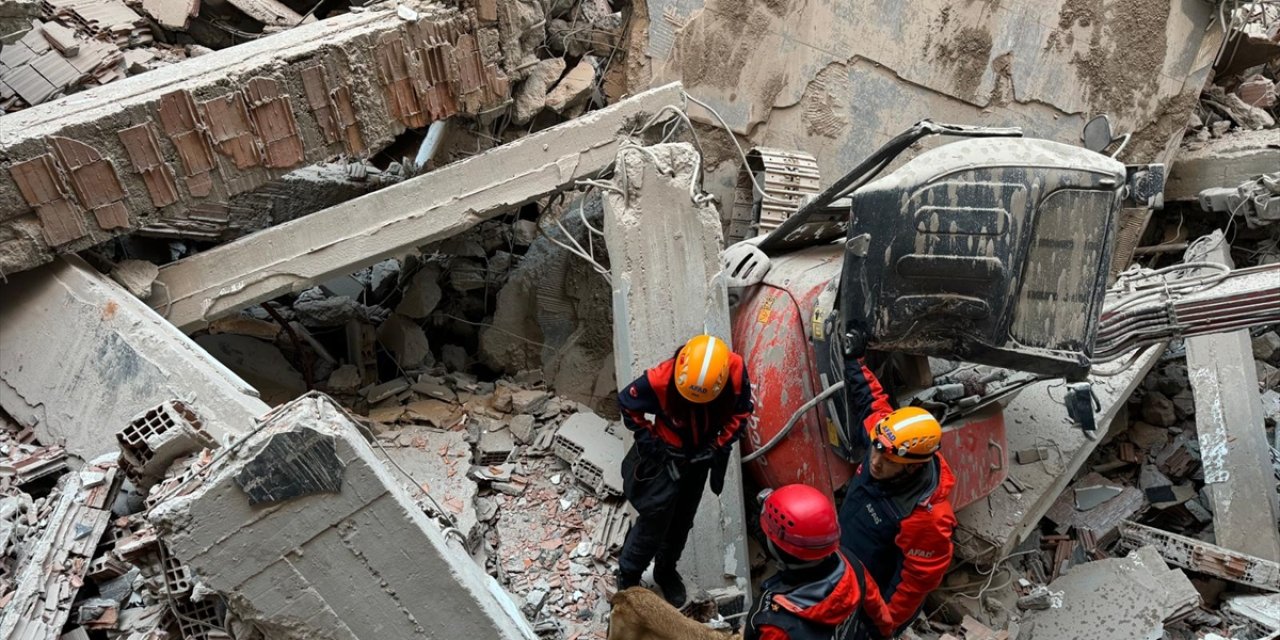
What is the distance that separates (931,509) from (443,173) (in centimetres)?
289

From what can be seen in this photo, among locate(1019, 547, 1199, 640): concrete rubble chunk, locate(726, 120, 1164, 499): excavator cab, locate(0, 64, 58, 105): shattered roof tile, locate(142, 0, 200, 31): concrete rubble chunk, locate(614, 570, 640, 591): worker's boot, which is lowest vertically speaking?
locate(1019, 547, 1199, 640): concrete rubble chunk

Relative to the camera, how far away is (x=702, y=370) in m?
3.31

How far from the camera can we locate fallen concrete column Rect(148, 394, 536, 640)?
2.50m

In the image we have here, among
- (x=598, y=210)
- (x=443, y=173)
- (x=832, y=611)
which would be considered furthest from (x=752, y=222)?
(x=832, y=611)

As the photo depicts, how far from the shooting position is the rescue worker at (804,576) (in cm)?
264

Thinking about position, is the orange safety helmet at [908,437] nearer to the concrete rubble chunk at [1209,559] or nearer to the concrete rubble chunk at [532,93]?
the concrete rubble chunk at [1209,559]

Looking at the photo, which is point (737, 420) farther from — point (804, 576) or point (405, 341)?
point (405, 341)

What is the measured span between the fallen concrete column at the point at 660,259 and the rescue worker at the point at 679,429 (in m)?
0.63

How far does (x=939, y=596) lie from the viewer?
4629mm

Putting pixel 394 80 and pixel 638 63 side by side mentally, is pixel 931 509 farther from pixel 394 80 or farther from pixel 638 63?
pixel 638 63

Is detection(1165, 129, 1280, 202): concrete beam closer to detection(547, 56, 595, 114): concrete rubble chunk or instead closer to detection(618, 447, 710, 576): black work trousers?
detection(547, 56, 595, 114): concrete rubble chunk

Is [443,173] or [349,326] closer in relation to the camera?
[443,173]

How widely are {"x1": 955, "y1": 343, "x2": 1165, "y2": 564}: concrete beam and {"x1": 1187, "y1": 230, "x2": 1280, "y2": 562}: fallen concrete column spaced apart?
0.46 meters

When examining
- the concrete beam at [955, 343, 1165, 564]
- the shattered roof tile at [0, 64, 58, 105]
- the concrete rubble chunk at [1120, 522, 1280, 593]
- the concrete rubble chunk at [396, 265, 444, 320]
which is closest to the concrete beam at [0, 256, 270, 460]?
the shattered roof tile at [0, 64, 58, 105]
